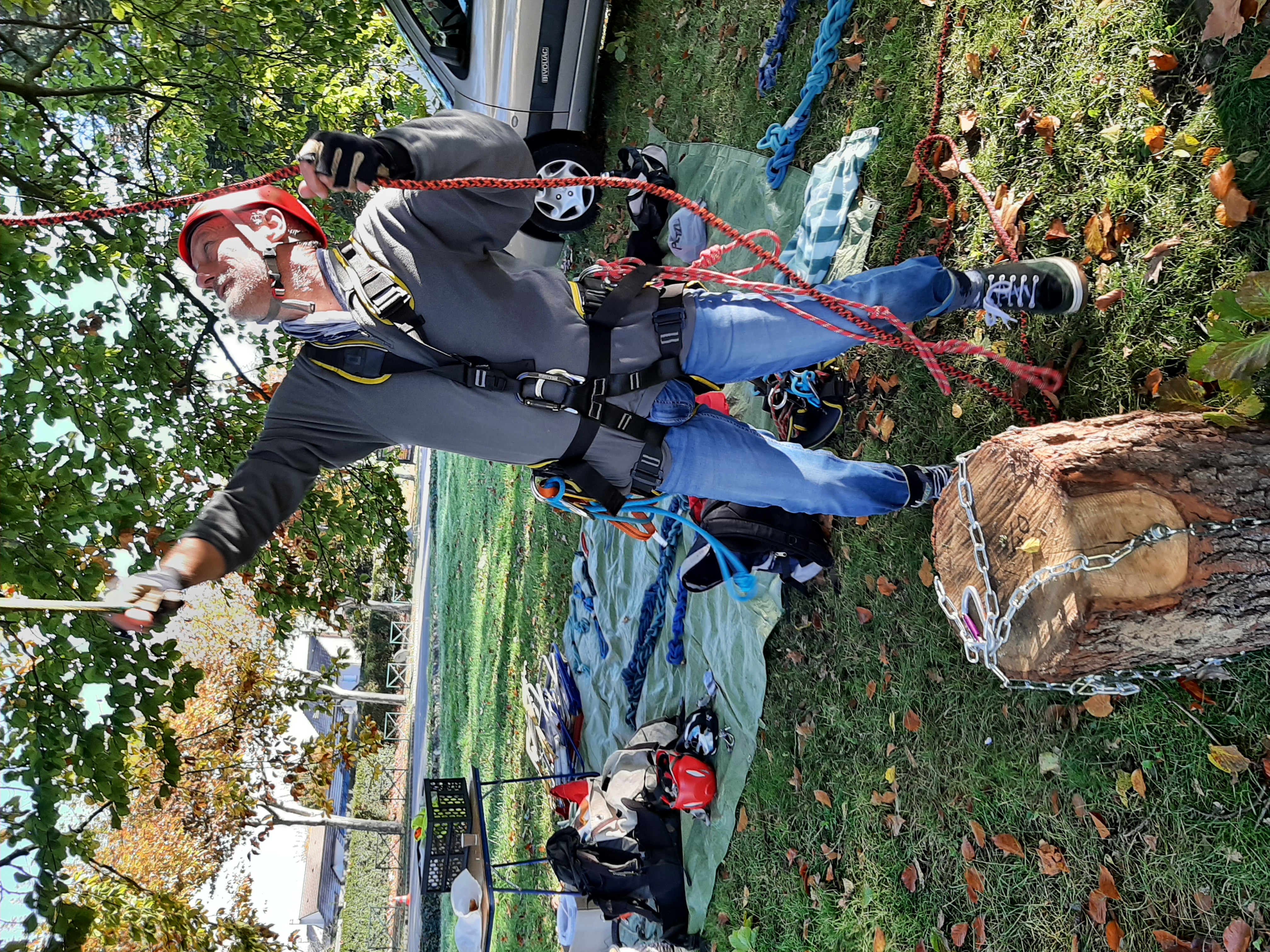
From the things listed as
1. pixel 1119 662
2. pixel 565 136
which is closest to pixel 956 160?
pixel 1119 662

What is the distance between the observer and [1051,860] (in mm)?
2621

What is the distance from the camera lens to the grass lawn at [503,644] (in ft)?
24.0

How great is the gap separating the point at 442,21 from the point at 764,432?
224 inches

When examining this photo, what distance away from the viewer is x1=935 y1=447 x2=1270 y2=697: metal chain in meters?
1.89

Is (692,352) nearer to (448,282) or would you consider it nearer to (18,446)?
(448,282)

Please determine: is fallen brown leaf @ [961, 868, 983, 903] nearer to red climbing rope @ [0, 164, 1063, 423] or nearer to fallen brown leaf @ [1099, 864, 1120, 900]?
fallen brown leaf @ [1099, 864, 1120, 900]

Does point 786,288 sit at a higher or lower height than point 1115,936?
higher

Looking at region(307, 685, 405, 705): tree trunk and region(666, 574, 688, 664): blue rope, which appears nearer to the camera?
region(666, 574, 688, 664): blue rope

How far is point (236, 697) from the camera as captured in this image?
37.0ft

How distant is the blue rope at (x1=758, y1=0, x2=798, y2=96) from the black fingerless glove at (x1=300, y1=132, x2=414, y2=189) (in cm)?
322

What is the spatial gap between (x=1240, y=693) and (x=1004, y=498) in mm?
875

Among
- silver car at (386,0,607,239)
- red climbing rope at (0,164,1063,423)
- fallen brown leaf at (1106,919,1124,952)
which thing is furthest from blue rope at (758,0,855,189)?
fallen brown leaf at (1106,919,1124,952)

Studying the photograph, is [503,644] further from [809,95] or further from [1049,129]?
[1049,129]

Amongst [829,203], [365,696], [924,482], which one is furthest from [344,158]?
[365,696]
